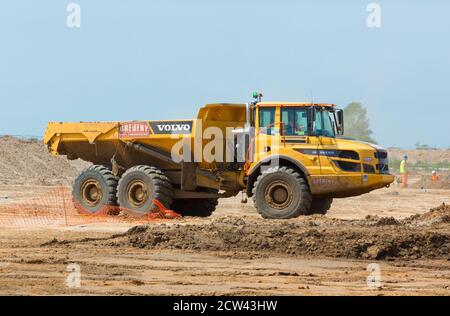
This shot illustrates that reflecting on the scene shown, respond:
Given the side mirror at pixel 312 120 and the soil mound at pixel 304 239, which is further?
the side mirror at pixel 312 120

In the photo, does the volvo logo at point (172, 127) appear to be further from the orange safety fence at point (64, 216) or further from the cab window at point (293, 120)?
the cab window at point (293, 120)

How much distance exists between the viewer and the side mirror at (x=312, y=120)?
19.1 m

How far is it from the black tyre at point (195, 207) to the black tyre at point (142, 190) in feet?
4.25

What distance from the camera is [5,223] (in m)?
19.4

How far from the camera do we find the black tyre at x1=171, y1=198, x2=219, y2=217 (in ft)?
72.3

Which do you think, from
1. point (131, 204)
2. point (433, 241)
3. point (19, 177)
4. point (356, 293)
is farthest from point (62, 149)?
point (19, 177)

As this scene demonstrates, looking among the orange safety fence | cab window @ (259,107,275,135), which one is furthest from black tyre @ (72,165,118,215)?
cab window @ (259,107,275,135)

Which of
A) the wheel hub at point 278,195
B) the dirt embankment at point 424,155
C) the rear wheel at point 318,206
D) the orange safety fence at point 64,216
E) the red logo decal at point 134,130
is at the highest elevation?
the red logo decal at point 134,130

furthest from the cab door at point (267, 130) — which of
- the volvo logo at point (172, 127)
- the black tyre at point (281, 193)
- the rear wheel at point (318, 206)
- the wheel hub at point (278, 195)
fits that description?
the rear wheel at point (318, 206)

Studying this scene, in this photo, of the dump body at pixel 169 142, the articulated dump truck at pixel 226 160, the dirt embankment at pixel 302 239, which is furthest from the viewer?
the dump body at pixel 169 142

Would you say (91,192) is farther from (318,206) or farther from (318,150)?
(318,150)

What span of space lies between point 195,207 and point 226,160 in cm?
222

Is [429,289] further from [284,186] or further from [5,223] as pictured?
[5,223]
